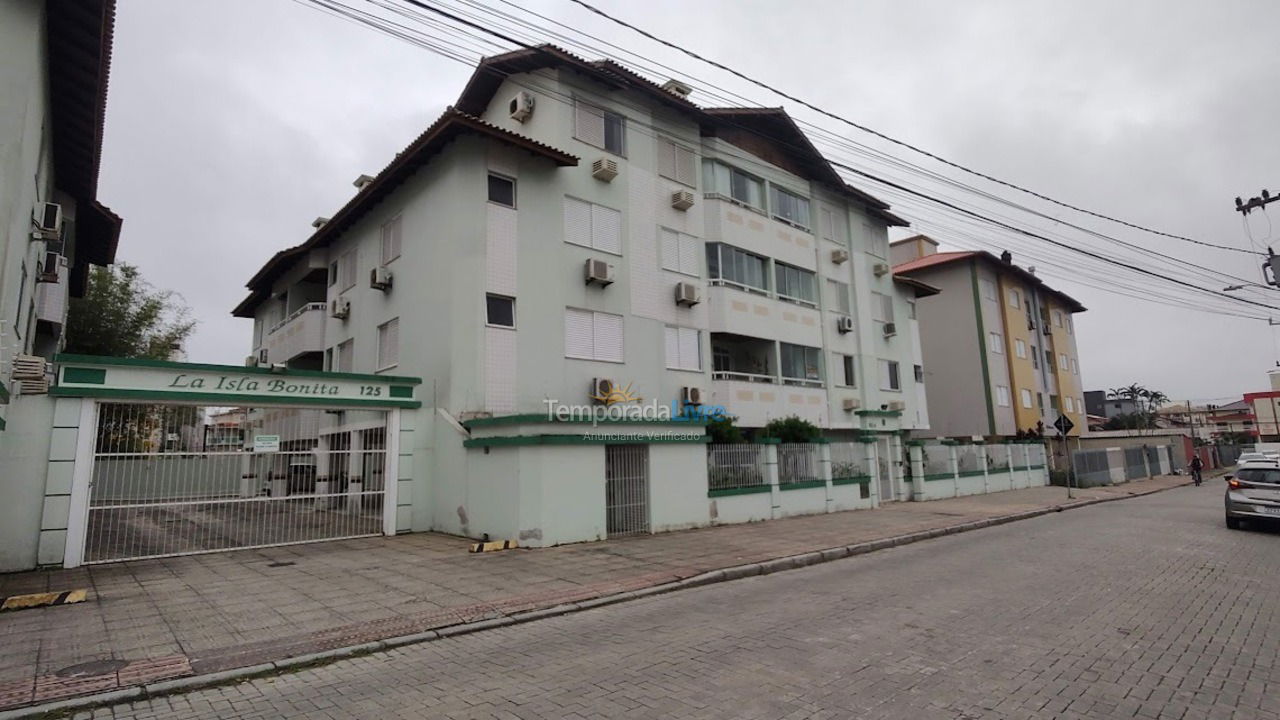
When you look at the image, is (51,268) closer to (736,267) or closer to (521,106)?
(521,106)

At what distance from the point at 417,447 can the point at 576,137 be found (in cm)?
929

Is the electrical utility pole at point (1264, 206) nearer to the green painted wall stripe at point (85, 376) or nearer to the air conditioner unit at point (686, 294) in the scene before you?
the air conditioner unit at point (686, 294)

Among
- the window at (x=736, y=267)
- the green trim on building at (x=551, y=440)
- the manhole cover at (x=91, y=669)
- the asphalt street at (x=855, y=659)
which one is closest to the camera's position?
the asphalt street at (x=855, y=659)

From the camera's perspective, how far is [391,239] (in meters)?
18.5

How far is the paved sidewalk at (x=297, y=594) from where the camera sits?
5965mm

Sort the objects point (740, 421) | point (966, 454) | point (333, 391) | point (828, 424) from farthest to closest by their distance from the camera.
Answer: point (966, 454)
point (828, 424)
point (740, 421)
point (333, 391)

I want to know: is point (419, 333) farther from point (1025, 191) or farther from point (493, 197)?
point (1025, 191)

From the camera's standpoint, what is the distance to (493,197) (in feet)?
52.3

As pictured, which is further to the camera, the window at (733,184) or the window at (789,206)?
the window at (789,206)

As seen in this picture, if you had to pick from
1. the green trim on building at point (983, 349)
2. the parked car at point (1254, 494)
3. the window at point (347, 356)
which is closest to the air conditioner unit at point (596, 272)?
the window at point (347, 356)

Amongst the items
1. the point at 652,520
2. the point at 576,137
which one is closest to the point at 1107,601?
the point at 652,520

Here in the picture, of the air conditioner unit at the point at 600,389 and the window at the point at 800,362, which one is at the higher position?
the window at the point at 800,362

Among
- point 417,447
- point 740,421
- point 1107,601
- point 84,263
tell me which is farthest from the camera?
point 740,421

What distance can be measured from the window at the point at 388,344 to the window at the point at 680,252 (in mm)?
7943
